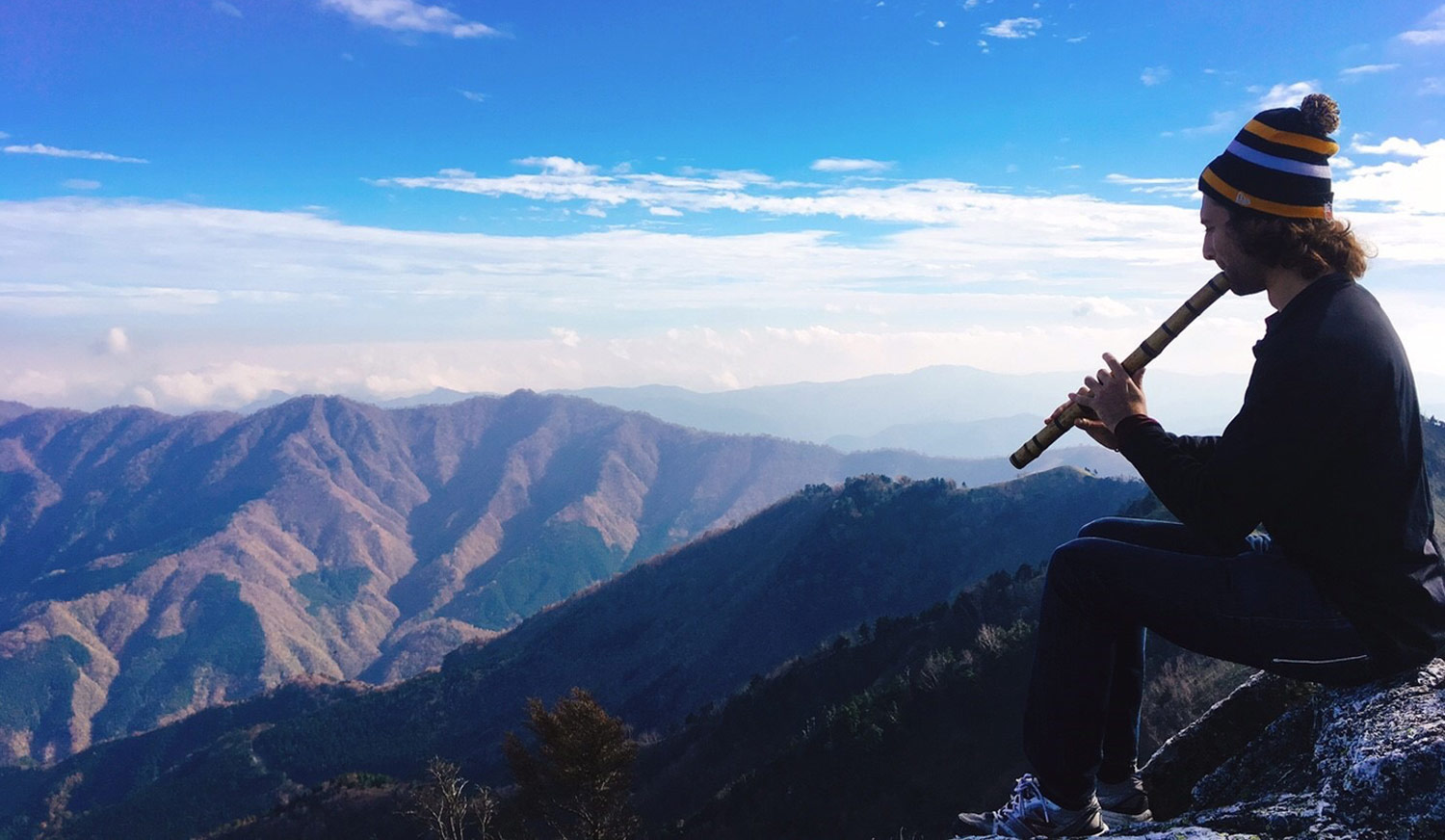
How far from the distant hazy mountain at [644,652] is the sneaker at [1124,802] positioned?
99.4 m

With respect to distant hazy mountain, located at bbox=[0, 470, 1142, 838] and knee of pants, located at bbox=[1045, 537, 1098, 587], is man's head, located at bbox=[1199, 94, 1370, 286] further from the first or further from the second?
distant hazy mountain, located at bbox=[0, 470, 1142, 838]

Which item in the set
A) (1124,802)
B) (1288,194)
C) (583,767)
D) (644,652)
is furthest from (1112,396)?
(644,652)

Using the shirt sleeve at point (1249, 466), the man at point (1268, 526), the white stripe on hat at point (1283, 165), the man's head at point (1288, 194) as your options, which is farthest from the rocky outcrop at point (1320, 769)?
the white stripe on hat at point (1283, 165)

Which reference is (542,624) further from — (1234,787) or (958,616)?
(1234,787)

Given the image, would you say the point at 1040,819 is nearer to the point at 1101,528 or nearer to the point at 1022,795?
the point at 1022,795

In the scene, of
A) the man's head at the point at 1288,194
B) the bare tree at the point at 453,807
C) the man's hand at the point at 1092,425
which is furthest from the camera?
the bare tree at the point at 453,807

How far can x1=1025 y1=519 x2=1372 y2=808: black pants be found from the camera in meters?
3.30

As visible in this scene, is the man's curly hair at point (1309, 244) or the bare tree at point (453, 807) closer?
the man's curly hair at point (1309, 244)

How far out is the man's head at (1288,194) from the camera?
3.40 m

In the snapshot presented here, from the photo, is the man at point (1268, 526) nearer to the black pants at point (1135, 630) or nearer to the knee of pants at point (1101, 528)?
the black pants at point (1135, 630)

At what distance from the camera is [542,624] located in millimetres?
157125

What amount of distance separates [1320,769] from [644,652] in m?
137

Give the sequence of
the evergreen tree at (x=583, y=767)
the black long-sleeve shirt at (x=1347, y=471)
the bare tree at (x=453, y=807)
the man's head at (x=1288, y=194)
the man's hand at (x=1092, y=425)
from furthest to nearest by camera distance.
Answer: the evergreen tree at (x=583, y=767), the bare tree at (x=453, y=807), the man's hand at (x=1092, y=425), the man's head at (x=1288, y=194), the black long-sleeve shirt at (x=1347, y=471)

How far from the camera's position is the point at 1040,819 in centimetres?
369
